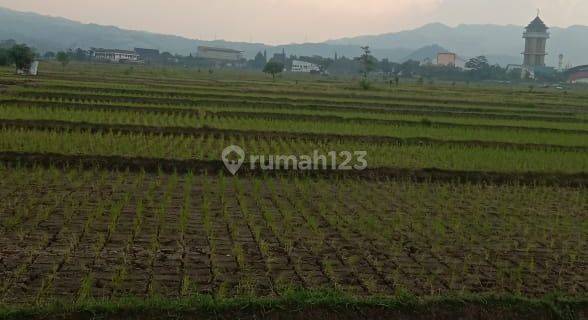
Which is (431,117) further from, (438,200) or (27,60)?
(27,60)

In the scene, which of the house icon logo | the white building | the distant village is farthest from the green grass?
the white building

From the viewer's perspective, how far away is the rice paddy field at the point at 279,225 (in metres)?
4.29

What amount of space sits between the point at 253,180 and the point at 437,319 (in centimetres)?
504

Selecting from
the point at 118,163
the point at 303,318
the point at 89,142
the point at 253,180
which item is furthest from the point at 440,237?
the point at 89,142

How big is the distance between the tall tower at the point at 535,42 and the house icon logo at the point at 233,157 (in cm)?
9209

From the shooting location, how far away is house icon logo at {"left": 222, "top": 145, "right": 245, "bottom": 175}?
943 centimetres

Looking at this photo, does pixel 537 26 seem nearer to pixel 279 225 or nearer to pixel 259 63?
pixel 259 63

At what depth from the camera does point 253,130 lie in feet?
43.9

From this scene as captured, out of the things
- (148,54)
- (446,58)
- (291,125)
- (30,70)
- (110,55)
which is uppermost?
(446,58)

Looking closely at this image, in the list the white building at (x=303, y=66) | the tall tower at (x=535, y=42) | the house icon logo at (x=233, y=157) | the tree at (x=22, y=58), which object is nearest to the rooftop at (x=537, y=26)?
the tall tower at (x=535, y=42)

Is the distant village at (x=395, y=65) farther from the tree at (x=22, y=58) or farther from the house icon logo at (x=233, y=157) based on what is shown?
the house icon logo at (x=233, y=157)

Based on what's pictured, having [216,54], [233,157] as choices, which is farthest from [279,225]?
[216,54]

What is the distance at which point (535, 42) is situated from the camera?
314 ft

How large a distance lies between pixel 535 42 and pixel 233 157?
9594 centimetres
